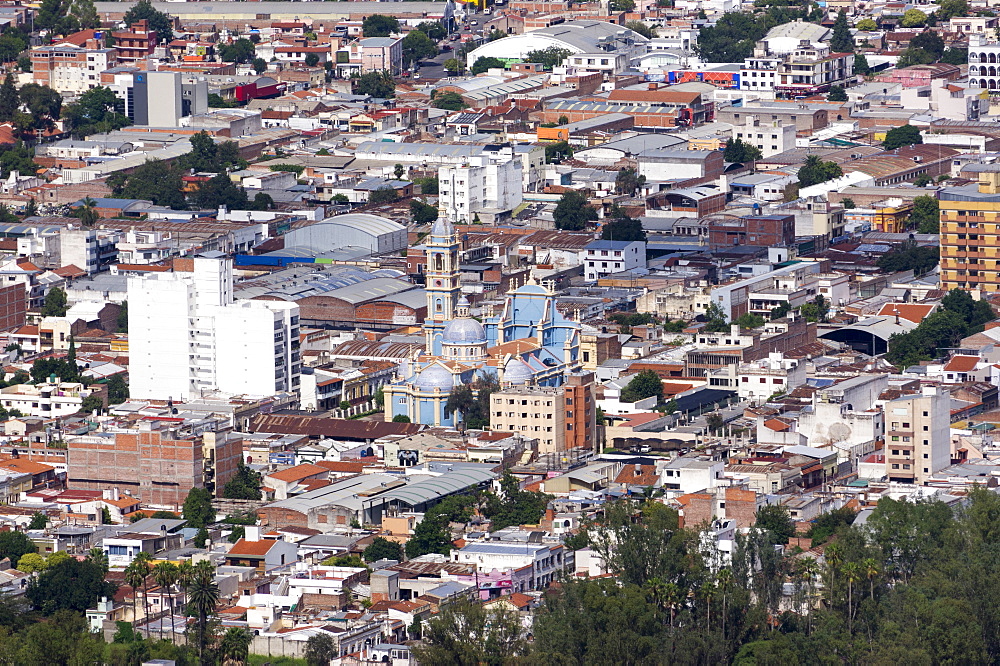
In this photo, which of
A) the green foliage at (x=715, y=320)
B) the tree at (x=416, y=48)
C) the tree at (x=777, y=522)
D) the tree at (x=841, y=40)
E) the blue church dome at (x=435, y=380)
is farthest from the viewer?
the tree at (x=416, y=48)

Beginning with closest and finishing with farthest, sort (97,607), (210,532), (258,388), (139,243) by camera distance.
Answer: (97,607) < (210,532) < (258,388) < (139,243)

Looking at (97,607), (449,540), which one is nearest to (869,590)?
(449,540)

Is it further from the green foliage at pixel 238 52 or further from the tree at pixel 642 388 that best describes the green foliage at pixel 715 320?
the green foliage at pixel 238 52

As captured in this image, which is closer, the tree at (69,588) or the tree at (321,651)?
the tree at (321,651)

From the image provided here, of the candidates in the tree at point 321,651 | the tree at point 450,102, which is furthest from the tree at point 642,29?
the tree at point 321,651

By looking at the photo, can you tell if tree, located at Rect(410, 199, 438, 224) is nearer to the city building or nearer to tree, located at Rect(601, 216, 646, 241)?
tree, located at Rect(601, 216, 646, 241)

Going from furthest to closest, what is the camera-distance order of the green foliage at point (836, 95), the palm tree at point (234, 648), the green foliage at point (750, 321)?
the green foliage at point (836, 95) < the green foliage at point (750, 321) < the palm tree at point (234, 648)

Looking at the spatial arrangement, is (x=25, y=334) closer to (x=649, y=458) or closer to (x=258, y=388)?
(x=258, y=388)
